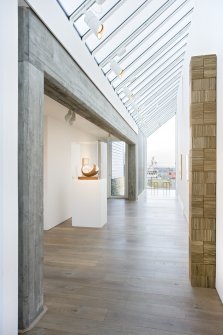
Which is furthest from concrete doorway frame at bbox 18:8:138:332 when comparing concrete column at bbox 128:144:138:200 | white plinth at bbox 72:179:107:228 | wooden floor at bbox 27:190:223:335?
concrete column at bbox 128:144:138:200

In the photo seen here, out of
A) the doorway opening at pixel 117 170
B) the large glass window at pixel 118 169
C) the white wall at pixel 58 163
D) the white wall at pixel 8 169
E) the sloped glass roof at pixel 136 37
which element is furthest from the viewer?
the large glass window at pixel 118 169

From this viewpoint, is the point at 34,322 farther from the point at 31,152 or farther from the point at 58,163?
the point at 58,163

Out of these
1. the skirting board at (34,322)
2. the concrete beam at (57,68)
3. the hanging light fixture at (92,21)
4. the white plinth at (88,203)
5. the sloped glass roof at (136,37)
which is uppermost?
the sloped glass roof at (136,37)

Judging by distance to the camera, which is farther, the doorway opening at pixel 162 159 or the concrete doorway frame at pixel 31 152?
the doorway opening at pixel 162 159

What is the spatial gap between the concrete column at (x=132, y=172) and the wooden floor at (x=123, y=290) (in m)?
5.98

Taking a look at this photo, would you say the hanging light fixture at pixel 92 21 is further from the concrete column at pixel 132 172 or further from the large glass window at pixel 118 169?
the large glass window at pixel 118 169

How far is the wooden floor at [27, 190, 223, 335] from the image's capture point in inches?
84.0

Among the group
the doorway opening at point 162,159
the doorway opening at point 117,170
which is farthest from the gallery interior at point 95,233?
the doorway opening at point 162,159

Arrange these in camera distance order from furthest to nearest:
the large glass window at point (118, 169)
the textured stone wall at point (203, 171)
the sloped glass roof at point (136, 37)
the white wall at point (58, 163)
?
the large glass window at point (118, 169) → the white wall at point (58, 163) → the sloped glass roof at point (136, 37) → the textured stone wall at point (203, 171)

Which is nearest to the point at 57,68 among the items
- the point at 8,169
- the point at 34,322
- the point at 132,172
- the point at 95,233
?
the point at 8,169

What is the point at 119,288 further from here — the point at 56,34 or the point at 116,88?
the point at 116,88

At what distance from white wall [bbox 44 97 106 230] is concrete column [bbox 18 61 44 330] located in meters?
2.83

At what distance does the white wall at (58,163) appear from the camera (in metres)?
5.71

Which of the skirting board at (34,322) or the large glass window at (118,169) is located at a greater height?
the large glass window at (118,169)
